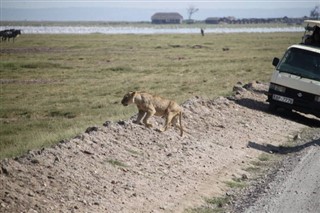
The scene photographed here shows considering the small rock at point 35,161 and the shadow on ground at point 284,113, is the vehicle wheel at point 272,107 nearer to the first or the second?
the shadow on ground at point 284,113

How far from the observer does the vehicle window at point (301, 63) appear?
15.4 metres

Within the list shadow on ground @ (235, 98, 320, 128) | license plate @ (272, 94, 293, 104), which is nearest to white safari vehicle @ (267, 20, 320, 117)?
license plate @ (272, 94, 293, 104)

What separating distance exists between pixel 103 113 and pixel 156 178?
319 inches

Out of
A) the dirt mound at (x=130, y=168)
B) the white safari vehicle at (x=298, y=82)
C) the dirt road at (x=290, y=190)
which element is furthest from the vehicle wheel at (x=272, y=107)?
the dirt road at (x=290, y=190)

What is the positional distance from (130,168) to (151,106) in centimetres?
207

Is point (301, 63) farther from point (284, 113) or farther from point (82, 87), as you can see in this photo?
point (82, 87)

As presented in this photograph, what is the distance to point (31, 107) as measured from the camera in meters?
18.1

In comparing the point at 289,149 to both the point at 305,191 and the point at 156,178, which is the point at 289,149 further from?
the point at 156,178

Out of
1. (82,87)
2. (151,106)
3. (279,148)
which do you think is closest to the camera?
(151,106)

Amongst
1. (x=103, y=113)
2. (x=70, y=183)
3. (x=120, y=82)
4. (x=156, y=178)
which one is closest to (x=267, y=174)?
(x=156, y=178)

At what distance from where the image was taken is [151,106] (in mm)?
10367

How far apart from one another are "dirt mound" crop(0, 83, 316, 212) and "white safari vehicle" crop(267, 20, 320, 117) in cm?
234

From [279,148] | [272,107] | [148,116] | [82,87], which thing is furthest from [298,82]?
[82,87]

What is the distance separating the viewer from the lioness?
33.9 ft
